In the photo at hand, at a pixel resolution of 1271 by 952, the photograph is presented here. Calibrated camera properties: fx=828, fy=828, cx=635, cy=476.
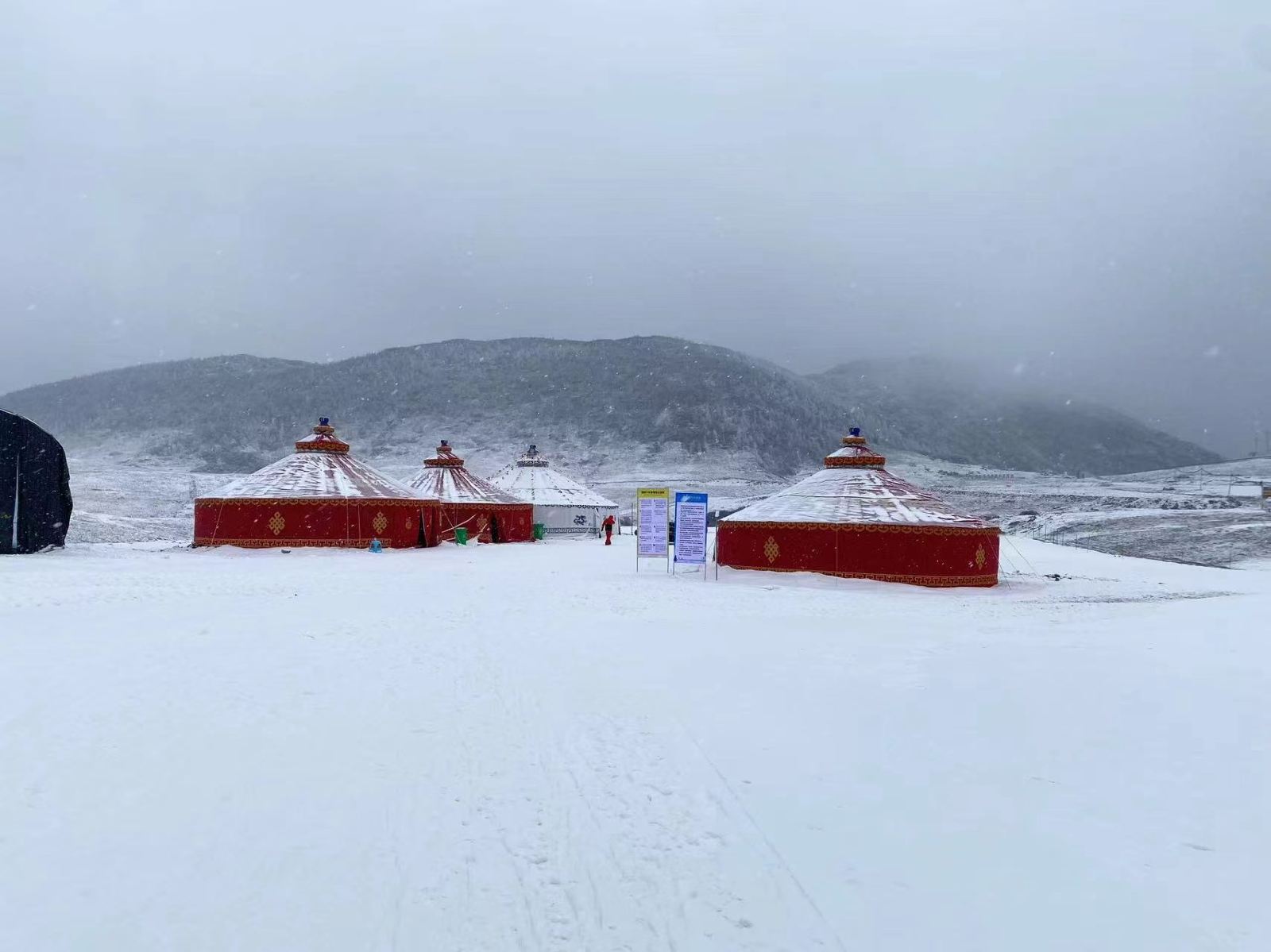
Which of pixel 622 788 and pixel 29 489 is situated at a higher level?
pixel 29 489

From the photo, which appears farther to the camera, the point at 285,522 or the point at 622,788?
the point at 285,522

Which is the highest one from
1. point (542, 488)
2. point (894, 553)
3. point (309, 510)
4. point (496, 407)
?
point (496, 407)

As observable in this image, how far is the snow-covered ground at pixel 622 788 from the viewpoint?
3662mm

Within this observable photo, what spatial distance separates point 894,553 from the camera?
19.5 meters

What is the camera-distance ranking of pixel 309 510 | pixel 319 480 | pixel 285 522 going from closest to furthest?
1. pixel 285 522
2. pixel 309 510
3. pixel 319 480

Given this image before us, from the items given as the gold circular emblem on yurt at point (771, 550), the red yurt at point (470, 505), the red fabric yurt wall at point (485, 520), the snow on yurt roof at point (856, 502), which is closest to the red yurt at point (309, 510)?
the red fabric yurt wall at point (485, 520)

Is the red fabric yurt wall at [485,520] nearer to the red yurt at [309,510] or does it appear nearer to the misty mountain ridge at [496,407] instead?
the red yurt at [309,510]

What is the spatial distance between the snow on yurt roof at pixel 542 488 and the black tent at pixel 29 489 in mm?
20593

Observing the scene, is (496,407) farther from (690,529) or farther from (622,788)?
(622,788)

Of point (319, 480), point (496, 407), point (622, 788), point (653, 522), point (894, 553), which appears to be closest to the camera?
point (622, 788)

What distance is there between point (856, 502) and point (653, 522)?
5059 millimetres

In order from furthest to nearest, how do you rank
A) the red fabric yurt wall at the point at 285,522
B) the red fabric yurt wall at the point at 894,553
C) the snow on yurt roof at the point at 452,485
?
the snow on yurt roof at the point at 452,485 < the red fabric yurt wall at the point at 285,522 < the red fabric yurt wall at the point at 894,553

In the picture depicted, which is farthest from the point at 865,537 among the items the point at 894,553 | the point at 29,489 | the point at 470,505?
the point at 29,489

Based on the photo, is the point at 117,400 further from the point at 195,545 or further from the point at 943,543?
the point at 943,543
